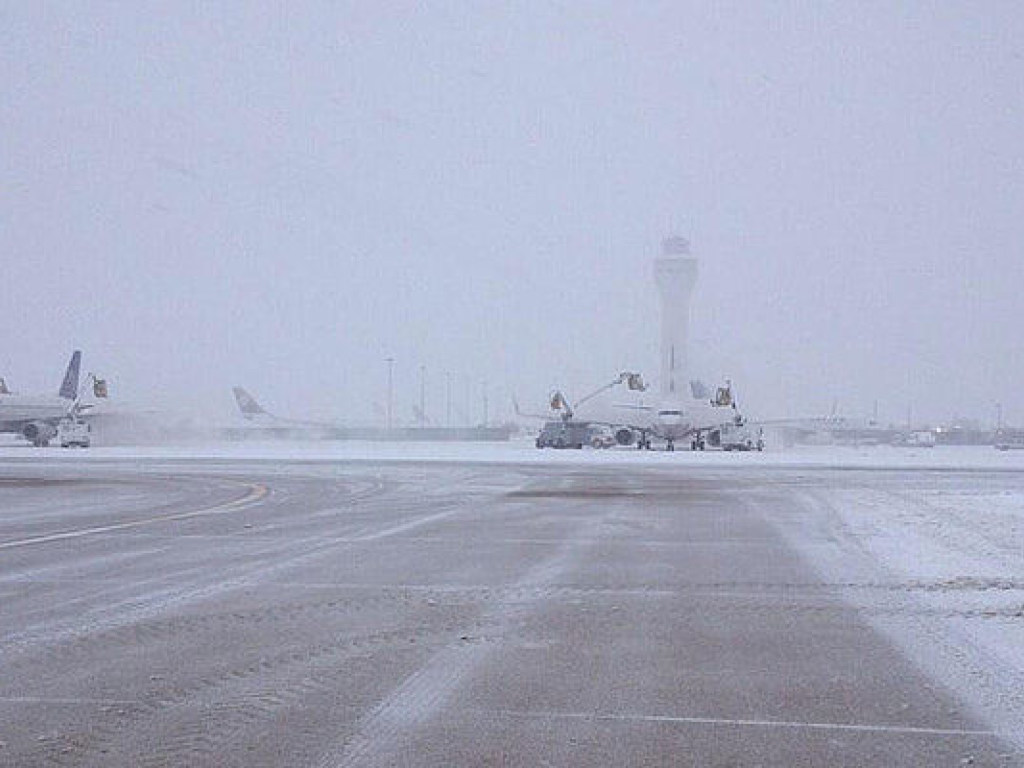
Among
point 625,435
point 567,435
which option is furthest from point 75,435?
point 625,435

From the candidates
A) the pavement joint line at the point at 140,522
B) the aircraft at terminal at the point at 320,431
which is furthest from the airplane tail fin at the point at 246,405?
the pavement joint line at the point at 140,522

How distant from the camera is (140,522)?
18.6 meters

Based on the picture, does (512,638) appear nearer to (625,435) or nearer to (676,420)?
(676,420)

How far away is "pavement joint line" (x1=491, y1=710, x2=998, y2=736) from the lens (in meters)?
6.27

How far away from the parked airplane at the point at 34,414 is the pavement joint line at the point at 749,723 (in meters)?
74.5

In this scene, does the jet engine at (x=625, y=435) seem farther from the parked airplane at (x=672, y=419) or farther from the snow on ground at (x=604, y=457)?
the snow on ground at (x=604, y=457)

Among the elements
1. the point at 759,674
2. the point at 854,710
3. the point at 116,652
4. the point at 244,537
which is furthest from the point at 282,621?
the point at 244,537

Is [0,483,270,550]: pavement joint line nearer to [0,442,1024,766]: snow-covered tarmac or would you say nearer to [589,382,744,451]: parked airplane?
[0,442,1024,766]: snow-covered tarmac

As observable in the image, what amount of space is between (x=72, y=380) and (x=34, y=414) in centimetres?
745

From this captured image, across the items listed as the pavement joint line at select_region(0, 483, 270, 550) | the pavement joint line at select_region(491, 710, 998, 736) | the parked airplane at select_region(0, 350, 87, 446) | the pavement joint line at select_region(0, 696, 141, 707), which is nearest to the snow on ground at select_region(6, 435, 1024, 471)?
the parked airplane at select_region(0, 350, 87, 446)

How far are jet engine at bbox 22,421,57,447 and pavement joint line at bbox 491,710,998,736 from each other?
247 feet

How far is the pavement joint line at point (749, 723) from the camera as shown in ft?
20.6

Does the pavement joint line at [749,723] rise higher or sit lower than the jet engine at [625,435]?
lower

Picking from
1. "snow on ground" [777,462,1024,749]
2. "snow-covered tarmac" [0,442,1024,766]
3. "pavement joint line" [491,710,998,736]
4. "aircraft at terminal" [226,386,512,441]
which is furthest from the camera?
"aircraft at terminal" [226,386,512,441]
